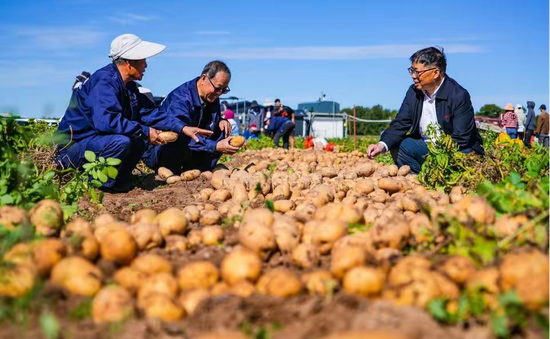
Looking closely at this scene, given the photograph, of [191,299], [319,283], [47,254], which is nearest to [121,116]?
[47,254]

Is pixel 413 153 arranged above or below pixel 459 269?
above

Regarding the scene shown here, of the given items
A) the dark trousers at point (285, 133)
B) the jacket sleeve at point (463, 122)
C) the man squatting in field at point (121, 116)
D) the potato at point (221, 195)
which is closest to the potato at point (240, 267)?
the potato at point (221, 195)

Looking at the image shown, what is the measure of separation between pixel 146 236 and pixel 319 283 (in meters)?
1.03

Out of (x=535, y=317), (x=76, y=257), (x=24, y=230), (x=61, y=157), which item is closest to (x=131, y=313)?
(x=76, y=257)

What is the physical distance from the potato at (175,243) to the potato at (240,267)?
53 centimetres

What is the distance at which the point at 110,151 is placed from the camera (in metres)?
5.86

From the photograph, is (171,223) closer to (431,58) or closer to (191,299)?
(191,299)

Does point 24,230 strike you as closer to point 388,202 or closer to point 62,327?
point 62,327

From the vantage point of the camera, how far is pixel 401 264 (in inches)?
90.0

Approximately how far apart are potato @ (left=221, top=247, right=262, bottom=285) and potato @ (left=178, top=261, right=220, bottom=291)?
5 centimetres

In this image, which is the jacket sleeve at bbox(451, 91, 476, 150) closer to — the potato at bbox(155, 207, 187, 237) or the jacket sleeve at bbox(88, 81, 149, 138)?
the jacket sleeve at bbox(88, 81, 149, 138)

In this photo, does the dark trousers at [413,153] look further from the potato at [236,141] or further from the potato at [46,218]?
the potato at [46,218]

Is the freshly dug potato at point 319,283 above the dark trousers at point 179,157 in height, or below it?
below

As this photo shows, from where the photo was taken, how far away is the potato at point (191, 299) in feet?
7.07
